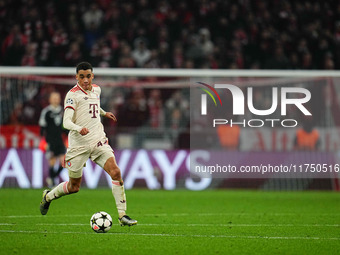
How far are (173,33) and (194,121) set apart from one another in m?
5.26

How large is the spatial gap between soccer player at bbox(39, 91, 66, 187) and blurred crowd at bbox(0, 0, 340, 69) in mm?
3710

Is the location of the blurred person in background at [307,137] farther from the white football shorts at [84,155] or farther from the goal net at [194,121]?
the white football shorts at [84,155]

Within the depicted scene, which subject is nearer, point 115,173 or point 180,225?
point 115,173

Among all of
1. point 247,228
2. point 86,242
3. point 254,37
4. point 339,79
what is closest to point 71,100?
point 86,242

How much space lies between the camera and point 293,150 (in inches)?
613

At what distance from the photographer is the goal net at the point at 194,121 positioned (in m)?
15.4

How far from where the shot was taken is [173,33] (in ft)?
67.4

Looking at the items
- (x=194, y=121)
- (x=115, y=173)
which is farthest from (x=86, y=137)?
(x=194, y=121)

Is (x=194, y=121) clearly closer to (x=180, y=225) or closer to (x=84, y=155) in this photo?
(x=180, y=225)

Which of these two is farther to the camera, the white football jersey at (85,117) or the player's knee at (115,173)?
the white football jersey at (85,117)

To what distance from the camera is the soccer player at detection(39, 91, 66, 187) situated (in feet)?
50.0

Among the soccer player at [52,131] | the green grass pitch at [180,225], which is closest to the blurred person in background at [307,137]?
the green grass pitch at [180,225]

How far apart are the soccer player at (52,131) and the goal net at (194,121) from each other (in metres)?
0.89

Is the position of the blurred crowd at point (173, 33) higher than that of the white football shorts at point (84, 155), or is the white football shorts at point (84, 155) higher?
the blurred crowd at point (173, 33)
